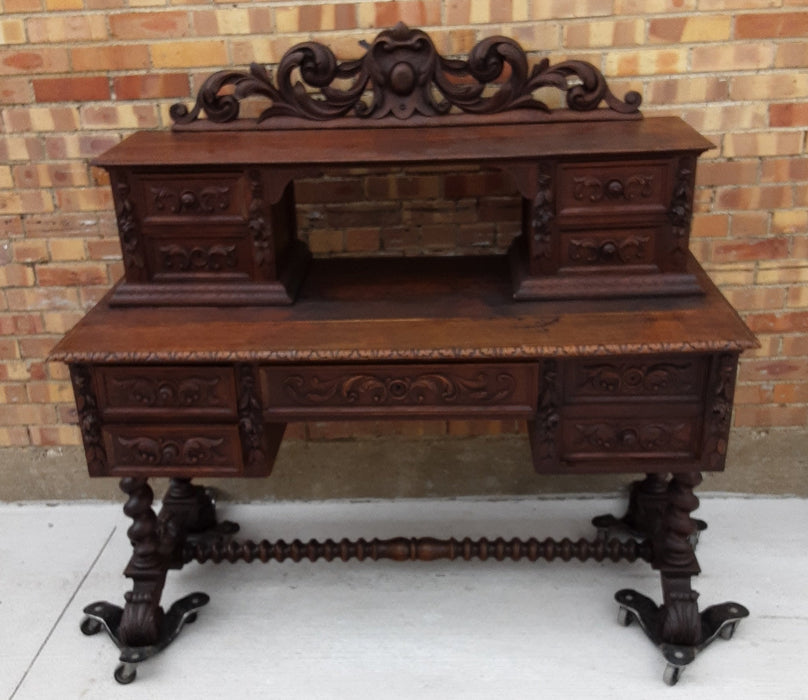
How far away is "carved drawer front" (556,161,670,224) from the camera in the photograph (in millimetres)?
2143

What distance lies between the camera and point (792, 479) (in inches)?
118

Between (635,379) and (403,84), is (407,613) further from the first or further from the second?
(403,84)

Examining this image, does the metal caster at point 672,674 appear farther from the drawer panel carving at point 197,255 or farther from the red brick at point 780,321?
the drawer panel carving at point 197,255

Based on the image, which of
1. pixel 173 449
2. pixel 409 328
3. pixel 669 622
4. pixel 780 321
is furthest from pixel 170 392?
pixel 780 321

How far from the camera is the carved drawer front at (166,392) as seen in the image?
2121 mm

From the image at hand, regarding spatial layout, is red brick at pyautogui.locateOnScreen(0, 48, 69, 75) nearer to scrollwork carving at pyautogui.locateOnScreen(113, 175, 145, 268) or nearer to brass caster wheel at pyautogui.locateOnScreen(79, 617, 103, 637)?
scrollwork carving at pyautogui.locateOnScreen(113, 175, 145, 268)

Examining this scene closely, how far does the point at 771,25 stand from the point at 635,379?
3.87ft

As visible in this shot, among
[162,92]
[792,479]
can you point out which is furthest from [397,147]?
[792,479]

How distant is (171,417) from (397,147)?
90 centimetres

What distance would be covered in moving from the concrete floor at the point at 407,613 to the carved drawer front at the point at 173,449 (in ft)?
1.91

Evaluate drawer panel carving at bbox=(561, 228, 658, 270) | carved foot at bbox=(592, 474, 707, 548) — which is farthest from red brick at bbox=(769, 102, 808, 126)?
carved foot at bbox=(592, 474, 707, 548)

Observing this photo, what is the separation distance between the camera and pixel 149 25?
8.30 ft

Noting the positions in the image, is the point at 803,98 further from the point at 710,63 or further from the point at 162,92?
the point at 162,92

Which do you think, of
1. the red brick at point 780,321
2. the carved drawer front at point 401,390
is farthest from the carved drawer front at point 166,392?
the red brick at point 780,321
